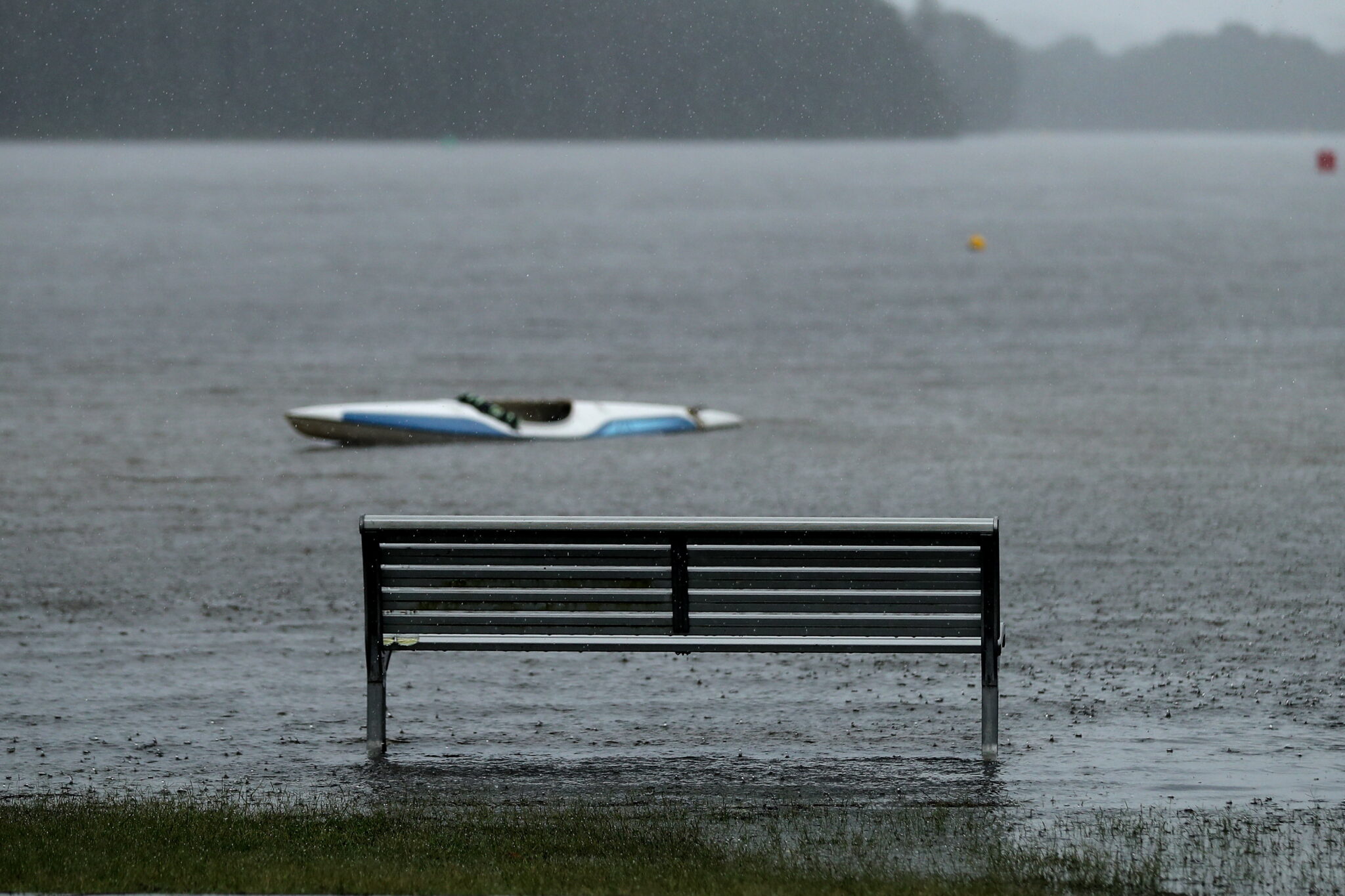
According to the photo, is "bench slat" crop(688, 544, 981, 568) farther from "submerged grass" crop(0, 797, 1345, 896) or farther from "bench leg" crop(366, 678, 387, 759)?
"bench leg" crop(366, 678, 387, 759)

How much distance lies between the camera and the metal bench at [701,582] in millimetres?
7844

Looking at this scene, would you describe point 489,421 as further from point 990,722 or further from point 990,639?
point 990,639

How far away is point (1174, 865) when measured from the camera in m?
6.38

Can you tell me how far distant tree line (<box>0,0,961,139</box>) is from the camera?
157500mm

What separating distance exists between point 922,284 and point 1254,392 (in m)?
39.3

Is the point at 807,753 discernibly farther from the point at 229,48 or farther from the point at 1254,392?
the point at 229,48

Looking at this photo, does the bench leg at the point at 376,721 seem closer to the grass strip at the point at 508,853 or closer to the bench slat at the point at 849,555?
the grass strip at the point at 508,853

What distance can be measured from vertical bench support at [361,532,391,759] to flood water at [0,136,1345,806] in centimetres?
16

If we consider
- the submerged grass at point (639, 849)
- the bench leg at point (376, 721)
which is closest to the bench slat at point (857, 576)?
the submerged grass at point (639, 849)

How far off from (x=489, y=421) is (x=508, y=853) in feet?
60.0

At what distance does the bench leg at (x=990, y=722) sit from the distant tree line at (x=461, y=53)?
143029 millimetres

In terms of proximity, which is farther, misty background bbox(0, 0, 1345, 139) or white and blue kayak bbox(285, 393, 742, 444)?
misty background bbox(0, 0, 1345, 139)

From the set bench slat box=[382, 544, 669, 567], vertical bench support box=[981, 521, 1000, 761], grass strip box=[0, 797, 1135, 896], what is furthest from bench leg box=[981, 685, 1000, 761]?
bench slat box=[382, 544, 669, 567]

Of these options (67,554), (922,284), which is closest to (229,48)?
(922,284)
